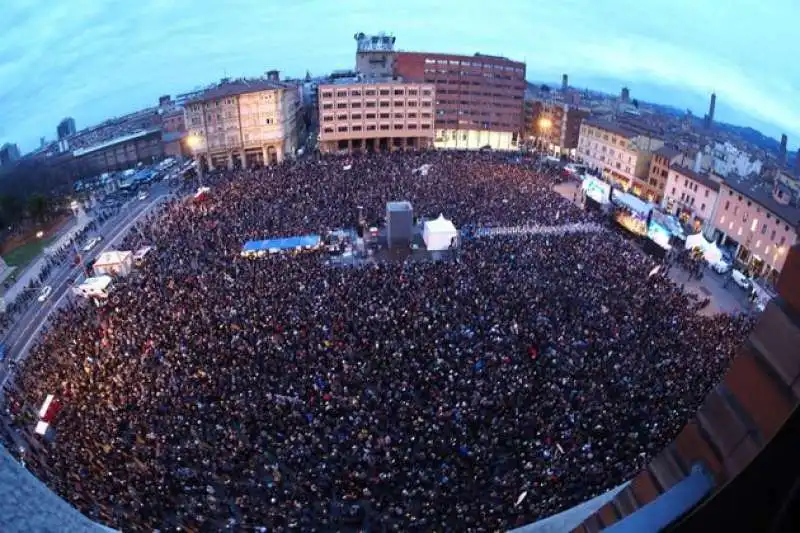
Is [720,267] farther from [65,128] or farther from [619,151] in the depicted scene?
[65,128]

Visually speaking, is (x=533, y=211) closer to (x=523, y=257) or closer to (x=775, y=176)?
(x=523, y=257)

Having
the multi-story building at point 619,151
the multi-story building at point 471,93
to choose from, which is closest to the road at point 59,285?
the multi-story building at point 471,93

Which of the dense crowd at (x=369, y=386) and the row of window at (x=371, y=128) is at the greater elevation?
the row of window at (x=371, y=128)

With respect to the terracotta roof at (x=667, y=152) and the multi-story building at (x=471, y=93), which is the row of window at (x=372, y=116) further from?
the terracotta roof at (x=667, y=152)

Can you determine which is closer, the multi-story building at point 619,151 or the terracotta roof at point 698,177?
the terracotta roof at point 698,177

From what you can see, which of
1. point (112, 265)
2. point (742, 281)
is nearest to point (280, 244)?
point (112, 265)

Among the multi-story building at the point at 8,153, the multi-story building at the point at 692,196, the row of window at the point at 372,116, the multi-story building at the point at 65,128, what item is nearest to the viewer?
the multi-story building at the point at 692,196

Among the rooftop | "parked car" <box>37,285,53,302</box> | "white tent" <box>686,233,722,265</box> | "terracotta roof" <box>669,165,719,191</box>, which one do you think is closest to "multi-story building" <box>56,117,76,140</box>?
the rooftop

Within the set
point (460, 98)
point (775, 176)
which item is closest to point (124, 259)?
point (460, 98)
